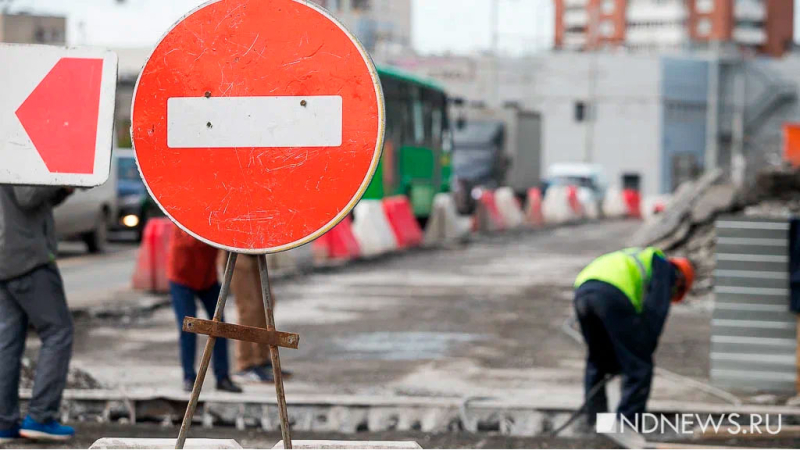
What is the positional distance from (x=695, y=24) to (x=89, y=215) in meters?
112

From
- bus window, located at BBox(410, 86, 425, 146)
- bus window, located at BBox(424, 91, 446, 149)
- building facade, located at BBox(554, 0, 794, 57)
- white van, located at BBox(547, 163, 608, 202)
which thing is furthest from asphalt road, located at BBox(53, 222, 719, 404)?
building facade, located at BBox(554, 0, 794, 57)

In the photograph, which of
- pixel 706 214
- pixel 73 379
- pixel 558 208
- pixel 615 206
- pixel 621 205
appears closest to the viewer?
pixel 73 379

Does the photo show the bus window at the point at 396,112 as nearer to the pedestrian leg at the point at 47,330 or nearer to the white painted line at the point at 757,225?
the white painted line at the point at 757,225

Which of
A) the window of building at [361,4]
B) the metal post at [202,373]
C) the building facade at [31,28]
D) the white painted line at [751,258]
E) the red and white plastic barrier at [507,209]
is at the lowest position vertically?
the red and white plastic barrier at [507,209]

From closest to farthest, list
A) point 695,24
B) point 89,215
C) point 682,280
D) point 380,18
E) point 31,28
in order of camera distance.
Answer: point 682,280 < point 89,215 < point 31,28 < point 380,18 < point 695,24

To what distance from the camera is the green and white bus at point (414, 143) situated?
2788 cm

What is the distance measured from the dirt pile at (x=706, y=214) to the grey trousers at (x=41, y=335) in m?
10.0

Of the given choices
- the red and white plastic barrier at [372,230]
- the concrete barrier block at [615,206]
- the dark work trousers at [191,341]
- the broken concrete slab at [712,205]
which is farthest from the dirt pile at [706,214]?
the concrete barrier block at [615,206]

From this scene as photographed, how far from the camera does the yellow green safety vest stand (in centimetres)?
734

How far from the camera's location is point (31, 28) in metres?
27.9

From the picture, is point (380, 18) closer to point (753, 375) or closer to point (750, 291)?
point (750, 291)

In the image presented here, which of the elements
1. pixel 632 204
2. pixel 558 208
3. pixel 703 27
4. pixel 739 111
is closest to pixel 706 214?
pixel 558 208

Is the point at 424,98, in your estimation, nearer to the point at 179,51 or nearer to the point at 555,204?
the point at 555,204

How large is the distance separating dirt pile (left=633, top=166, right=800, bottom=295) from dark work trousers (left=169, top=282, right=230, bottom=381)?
26.2 feet
